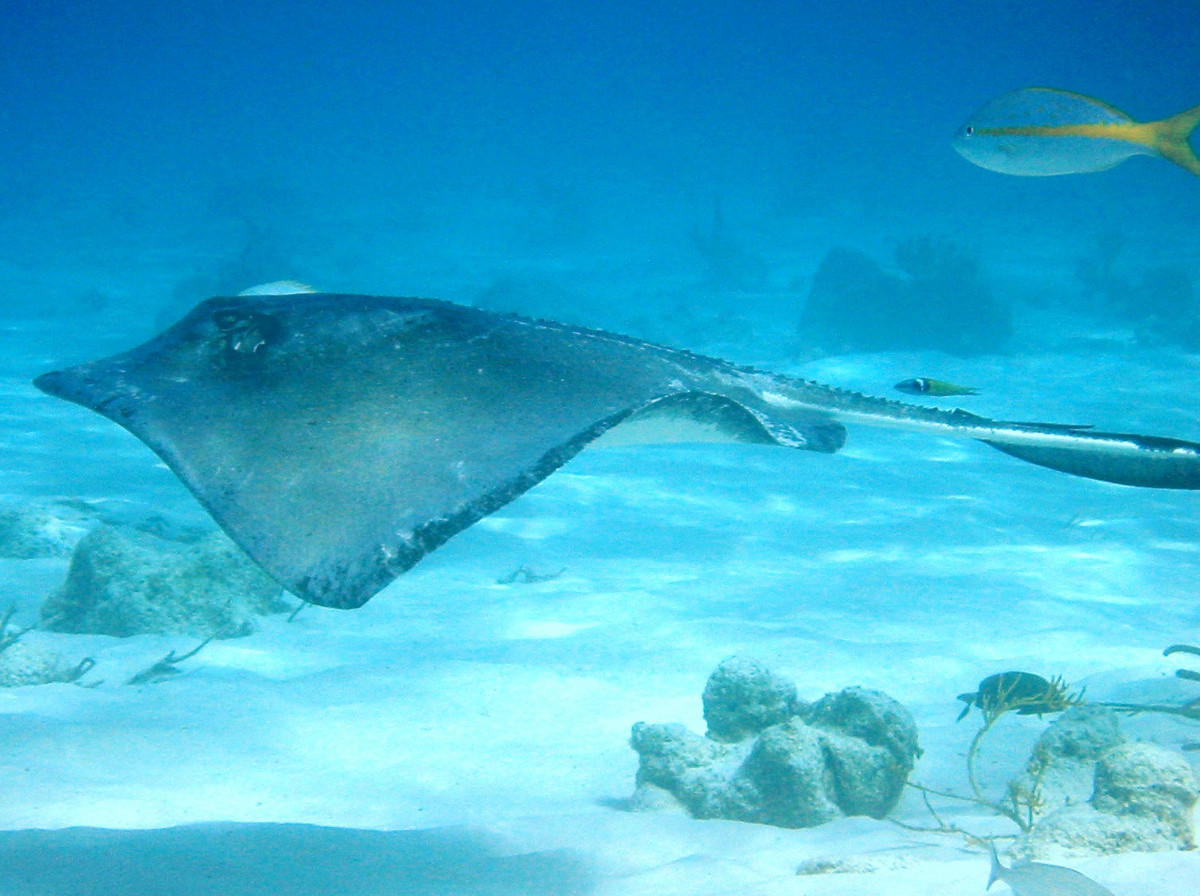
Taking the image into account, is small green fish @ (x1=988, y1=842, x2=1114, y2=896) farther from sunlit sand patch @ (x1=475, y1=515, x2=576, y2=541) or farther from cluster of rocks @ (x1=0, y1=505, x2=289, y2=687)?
sunlit sand patch @ (x1=475, y1=515, x2=576, y2=541)

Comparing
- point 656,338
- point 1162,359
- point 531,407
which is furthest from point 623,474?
point 1162,359

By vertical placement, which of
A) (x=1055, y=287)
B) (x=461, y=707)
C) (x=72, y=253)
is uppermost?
(x=72, y=253)

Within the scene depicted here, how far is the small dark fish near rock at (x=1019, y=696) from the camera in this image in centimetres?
532

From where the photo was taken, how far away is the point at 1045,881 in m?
2.97

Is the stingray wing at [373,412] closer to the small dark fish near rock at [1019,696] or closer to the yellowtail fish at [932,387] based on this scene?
the yellowtail fish at [932,387]

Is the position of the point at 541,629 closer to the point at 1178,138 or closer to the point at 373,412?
the point at 373,412

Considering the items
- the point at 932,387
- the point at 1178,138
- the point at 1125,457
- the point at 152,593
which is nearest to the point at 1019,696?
the point at 932,387

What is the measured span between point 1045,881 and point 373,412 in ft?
10.6

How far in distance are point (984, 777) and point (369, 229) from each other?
145 feet

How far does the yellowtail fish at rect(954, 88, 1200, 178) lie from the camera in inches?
187

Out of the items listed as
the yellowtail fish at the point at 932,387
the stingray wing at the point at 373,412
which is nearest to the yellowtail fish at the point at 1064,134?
the yellowtail fish at the point at 932,387

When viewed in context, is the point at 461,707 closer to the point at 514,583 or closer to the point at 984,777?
the point at 514,583

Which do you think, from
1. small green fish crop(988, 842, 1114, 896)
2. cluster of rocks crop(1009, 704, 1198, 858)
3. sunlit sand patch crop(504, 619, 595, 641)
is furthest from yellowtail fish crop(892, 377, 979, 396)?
sunlit sand patch crop(504, 619, 595, 641)

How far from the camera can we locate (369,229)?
43.4 m
